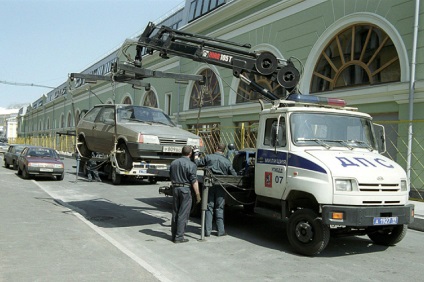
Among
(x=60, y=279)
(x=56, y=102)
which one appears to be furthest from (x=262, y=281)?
(x=56, y=102)

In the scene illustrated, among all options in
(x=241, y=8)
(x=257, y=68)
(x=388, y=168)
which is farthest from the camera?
(x=241, y=8)

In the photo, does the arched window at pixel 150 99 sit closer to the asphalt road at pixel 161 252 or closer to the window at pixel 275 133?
the asphalt road at pixel 161 252

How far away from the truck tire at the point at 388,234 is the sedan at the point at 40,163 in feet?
43.9

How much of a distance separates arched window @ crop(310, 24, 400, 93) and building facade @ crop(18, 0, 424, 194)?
1.3 inches

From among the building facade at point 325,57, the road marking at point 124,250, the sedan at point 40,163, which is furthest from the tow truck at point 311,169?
the sedan at point 40,163

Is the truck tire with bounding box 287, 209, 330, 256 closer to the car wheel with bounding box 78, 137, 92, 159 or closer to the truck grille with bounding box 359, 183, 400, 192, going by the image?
the truck grille with bounding box 359, 183, 400, 192

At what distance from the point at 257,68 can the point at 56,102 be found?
187 ft

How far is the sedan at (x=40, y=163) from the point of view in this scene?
53.7ft

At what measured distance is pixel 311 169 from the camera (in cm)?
621

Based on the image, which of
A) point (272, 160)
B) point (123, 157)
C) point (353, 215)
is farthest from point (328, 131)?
point (123, 157)

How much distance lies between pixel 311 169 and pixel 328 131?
101 centimetres

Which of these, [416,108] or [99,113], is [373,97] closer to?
[416,108]

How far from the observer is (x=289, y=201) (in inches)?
267

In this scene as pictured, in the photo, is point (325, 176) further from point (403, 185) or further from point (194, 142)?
point (194, 142)
